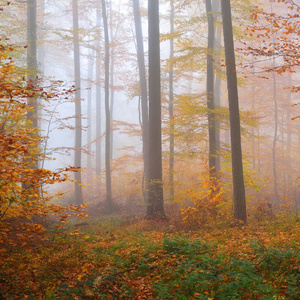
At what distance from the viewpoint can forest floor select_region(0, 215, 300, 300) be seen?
4.77m

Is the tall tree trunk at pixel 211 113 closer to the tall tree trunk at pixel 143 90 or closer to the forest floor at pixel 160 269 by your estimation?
the forest floor at pixel 160 269

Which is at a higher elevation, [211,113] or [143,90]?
[143,90]

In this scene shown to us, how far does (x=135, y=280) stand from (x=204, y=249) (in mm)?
1919

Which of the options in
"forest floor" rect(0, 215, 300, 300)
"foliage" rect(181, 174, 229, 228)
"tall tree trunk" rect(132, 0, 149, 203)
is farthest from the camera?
"tall tree trunk" rect(132, 0, 149, 203)

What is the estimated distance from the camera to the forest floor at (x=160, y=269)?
477 centimetres

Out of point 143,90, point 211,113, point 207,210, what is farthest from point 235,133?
point 143,90

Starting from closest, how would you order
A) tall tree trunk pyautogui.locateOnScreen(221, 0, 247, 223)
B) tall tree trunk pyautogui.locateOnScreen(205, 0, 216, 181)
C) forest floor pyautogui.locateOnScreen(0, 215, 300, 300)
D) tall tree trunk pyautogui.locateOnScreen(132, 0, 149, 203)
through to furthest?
forest floor pyautogui.locateOnScreen(0, 215, 300, 300) < tall tree trunk pyautogui.locateOnScreen(221, 0, 247, 223) < tall tree trunk pyautogui.locateOnScreen(205, 0, 216, 181) < tall tree trunk pyautogui.locateOnScreen(132, 0, 149, 203)

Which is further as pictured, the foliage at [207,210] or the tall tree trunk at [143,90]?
the tall tree trunk at [143,90]

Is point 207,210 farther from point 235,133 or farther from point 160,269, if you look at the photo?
point 160,269

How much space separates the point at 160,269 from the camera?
588cm

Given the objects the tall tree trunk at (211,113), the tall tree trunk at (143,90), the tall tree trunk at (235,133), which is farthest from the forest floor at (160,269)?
the tall tree trunk at (143,90)

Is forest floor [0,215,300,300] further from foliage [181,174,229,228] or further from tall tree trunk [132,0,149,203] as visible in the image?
tall tree trunk [132,0,149,203]

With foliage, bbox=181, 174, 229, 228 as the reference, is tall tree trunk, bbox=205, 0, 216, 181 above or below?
above

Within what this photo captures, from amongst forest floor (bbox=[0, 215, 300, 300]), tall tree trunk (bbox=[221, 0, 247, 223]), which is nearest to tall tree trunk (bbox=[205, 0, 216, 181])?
tall tree trunk (bbox=[221, 0, 247, 223])
